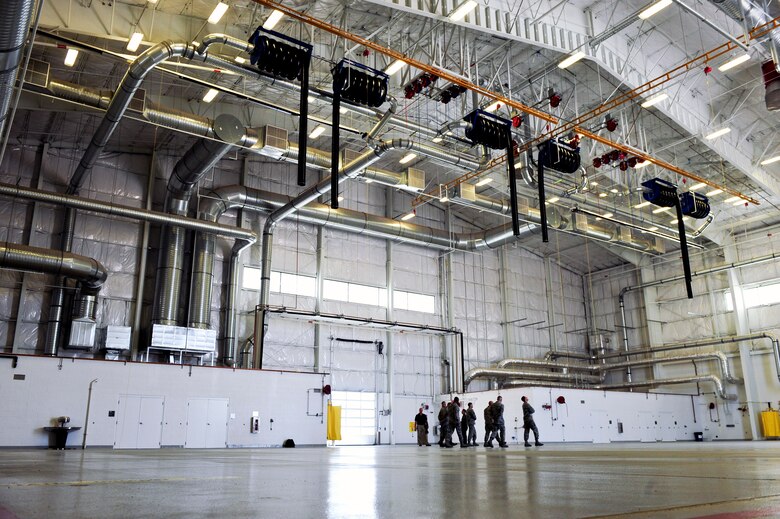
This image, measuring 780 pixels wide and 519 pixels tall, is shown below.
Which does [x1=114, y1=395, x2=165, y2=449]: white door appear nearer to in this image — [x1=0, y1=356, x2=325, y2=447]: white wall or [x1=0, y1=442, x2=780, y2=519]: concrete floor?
[x1=0, y1=356, x2=325, y2=447]: white wall

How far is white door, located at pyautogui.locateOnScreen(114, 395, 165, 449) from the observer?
19.9 metres

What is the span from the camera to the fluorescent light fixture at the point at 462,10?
15.5 metres

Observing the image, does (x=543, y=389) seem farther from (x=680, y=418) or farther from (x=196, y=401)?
(x=196, y=401)

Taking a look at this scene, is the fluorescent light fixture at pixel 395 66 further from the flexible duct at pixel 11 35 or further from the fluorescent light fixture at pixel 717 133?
the fluorescent light fixture at pixel 717 133

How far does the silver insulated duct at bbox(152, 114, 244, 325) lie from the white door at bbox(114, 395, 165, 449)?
13.6ft

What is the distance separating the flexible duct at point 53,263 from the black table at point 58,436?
18.5ft

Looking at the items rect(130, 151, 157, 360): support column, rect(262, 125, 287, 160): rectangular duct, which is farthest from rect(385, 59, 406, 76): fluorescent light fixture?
rect(130, 151, 157, 360): support column

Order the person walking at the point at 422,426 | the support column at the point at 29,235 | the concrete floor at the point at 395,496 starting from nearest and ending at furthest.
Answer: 1. the concrete floor at the point at 395,496
2. the support column at the point at 29,235
3. the person walking at the point at 422,426

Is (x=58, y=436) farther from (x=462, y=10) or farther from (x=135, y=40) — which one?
(x=462, y=10)

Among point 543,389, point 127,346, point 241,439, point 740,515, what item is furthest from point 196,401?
point 740,515

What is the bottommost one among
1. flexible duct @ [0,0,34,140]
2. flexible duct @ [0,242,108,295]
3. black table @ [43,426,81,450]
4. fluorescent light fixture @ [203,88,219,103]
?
black table @ [43,426,81,450]

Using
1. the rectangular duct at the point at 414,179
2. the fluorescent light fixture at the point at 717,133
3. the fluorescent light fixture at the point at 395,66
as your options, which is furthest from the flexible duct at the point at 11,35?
the fluorescent light fixture at the point at 717,133

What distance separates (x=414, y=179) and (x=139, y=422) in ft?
45.9

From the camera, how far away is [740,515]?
2418 mm
